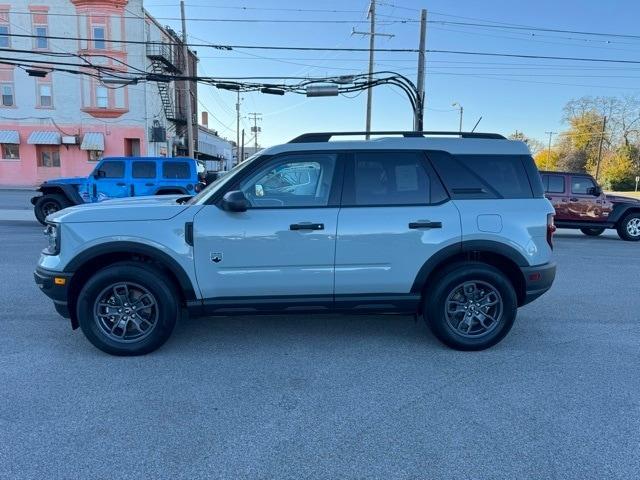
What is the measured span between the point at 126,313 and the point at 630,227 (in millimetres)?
13429

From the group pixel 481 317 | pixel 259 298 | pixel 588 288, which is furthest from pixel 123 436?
pixel 588 288

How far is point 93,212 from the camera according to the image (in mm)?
3883

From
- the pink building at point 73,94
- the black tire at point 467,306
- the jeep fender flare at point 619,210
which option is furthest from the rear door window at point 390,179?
the pink building at point 73,94

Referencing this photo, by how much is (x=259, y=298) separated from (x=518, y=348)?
2.55m

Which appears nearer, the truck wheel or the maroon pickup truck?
the maroon pickup truck

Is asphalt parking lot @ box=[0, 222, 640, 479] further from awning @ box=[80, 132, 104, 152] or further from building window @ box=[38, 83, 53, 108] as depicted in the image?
building window @ box=[38, 83, 53, 108]

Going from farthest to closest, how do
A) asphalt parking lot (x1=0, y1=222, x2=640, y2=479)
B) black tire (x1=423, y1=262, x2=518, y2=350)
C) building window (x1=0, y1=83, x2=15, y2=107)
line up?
building window (x1=0, y1=83, x2=15, y2=107), black tire (x1=423, y1=262, x2=518, y2=350), asphalt parking lot (x1=0, y1=222, x2=640, y2=479)

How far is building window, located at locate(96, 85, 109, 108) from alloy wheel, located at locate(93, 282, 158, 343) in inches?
1204

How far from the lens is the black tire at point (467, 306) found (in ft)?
13.6

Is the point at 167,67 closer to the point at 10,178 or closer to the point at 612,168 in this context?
the point at 10,178

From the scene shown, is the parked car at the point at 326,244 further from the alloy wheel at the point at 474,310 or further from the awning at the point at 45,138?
the awning at the point at 45,138

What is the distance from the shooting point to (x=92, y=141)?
98.0 feet

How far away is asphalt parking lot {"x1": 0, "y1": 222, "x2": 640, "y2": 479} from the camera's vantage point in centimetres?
259

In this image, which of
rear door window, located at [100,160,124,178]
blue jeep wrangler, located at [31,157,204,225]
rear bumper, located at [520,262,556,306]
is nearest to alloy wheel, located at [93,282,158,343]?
rear bumper, located at [520,262,556,306]
